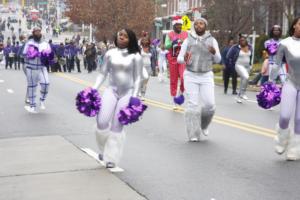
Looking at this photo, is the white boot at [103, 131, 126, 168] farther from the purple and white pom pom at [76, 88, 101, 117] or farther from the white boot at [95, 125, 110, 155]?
the purple and white pom pom at [76, 88, 101, 117]

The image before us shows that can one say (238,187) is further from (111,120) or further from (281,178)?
(111,120)

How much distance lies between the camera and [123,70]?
838cm

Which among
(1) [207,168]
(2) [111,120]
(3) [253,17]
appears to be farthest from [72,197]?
(3) [253,17]

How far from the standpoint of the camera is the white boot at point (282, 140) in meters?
9.00

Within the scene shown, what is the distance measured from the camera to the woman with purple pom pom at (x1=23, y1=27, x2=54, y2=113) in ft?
49.0

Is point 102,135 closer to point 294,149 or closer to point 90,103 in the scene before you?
point 90,103

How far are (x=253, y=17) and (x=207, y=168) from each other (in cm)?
3068

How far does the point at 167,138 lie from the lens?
11.1m

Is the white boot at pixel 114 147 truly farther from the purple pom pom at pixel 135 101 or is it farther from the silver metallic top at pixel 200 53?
the silver metallic top at pixel 200 53

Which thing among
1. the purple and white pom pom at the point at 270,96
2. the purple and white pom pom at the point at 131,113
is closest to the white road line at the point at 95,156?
the purple and white pom pom at the point at 131,113

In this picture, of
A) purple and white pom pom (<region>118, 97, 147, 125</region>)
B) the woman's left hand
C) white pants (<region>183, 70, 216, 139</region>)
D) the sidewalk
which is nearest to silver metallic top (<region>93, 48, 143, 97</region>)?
purple and white pom pom (<region>118, 97, 147, 125</region>)

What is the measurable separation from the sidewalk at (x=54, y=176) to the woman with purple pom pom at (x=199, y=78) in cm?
189

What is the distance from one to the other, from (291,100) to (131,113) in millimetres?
2236

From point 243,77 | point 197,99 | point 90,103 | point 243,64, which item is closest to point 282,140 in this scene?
point 197,99
